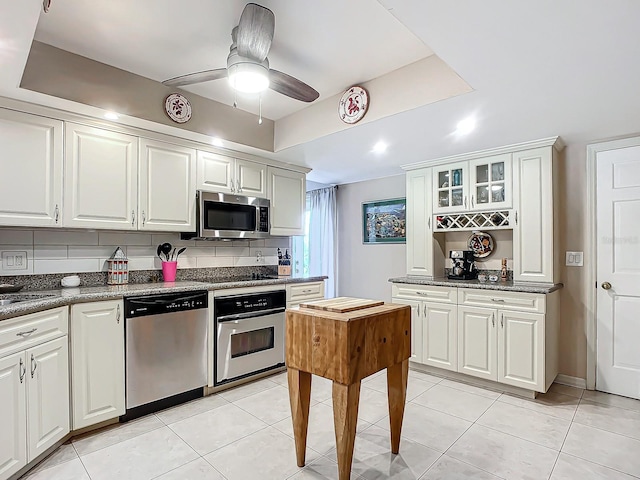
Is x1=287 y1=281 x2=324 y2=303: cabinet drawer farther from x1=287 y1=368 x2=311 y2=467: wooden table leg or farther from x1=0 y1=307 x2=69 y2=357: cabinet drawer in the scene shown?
x1=0 y1=307 x2=69 y2=357: cabinet drawer

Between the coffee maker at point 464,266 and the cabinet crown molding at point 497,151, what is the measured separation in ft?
3.11

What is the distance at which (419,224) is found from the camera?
3967 mm

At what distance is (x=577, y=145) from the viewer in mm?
3293

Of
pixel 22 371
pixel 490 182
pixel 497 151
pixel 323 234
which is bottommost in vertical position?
pixel 22 371

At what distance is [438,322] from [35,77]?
3.62m

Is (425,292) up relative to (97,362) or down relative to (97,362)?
up

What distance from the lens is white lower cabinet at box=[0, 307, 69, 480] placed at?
6.03 ft

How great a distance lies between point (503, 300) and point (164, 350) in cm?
278

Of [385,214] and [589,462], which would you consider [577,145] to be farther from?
[589,462]

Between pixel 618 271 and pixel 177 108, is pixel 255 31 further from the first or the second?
pixel 618 271

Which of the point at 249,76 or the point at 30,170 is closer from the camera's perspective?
the point at 249,76

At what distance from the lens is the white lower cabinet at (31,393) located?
184 centimetres

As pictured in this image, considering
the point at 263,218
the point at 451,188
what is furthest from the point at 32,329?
the point at 451,188

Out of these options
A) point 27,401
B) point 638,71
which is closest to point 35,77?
point 27,401
